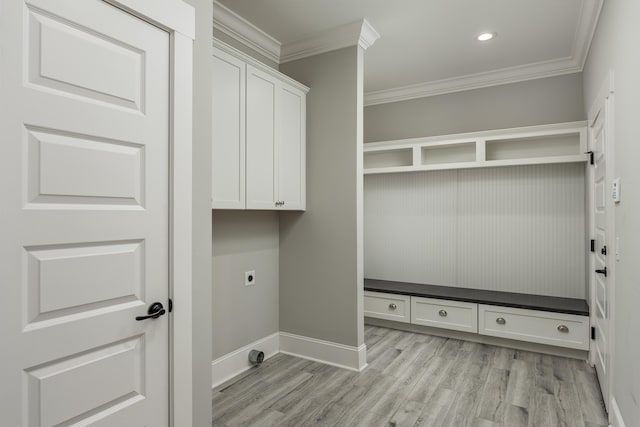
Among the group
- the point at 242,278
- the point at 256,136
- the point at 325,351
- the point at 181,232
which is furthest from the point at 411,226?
the point at 181,232

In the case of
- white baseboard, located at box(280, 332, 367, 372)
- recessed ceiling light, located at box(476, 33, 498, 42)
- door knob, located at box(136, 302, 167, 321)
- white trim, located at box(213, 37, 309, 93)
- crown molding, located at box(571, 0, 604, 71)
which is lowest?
white baseboard, located at box(280, 332, 367, 372)

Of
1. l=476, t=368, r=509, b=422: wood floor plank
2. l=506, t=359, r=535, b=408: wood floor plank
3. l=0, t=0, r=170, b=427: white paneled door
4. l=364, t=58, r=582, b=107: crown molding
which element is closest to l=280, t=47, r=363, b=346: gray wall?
l=476, t=368, r=509, b=422: wood floor plank

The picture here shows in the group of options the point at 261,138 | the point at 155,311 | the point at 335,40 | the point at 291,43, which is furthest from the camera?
the point at 291,43

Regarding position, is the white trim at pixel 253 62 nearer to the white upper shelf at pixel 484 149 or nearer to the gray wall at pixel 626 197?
the white upper shelf at pixel 484 149

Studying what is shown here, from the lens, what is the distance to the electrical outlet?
121 inches

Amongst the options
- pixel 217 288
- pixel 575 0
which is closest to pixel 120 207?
pixel 217 288

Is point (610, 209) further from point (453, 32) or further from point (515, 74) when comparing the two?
point (515, 74)

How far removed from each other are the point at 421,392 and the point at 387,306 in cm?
140

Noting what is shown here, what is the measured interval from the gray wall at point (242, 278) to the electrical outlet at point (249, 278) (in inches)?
1.0

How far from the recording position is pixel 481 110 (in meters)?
4.04

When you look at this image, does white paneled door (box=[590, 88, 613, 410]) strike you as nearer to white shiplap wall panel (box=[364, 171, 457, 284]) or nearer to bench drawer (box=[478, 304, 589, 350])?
bench drawer (box=[478, 304, 589, 350])

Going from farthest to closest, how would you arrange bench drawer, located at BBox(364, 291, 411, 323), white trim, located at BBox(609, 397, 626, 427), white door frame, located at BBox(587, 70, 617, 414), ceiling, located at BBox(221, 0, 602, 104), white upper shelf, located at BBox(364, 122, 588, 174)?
bench drawer, located at BBox(364, 291, 411, 323) → white upper shelf, located at BBox(364, 122, 588, 174) → ceiling, located at BBox(221, 0, 602, 104) → white door frame, located at BBox(587, 70, 617, 414) → white trim, located at BBox(609, 397, 626, 427)

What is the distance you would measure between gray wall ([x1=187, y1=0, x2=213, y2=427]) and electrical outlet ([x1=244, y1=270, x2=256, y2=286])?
123cm

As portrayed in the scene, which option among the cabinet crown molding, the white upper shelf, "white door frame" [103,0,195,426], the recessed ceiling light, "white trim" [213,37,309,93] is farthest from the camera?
the white upper shelf
